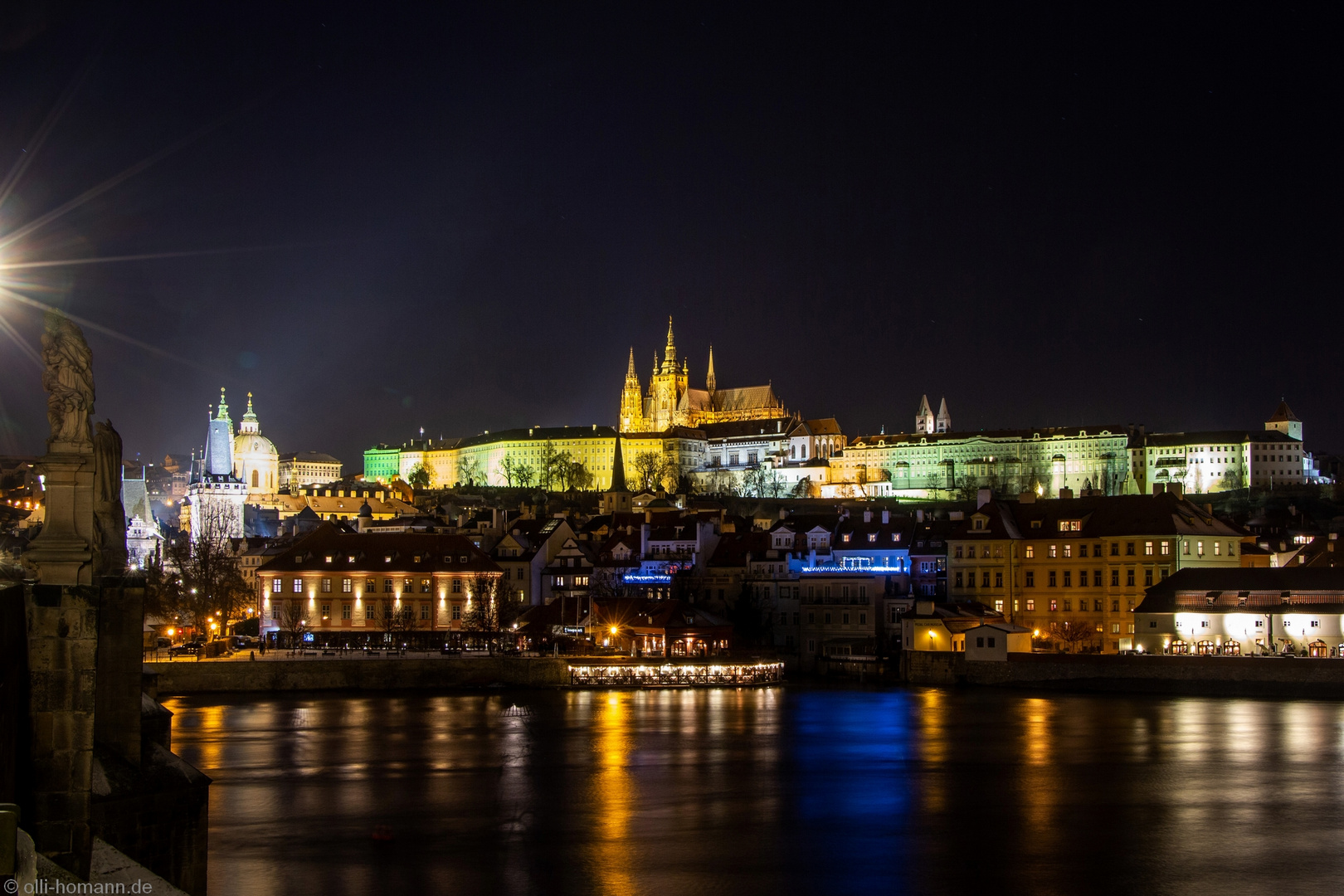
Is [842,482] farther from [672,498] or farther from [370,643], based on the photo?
[370,643]

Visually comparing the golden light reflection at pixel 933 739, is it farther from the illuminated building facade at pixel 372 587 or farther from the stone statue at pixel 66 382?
the illuminated building facade at pixel 372 587

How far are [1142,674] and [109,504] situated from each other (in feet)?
142

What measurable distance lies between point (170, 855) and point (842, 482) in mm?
160964

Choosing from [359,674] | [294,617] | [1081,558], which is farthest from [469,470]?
[359,674]

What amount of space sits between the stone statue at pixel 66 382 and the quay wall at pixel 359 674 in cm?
4032

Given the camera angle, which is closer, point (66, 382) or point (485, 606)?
point (66, 382)

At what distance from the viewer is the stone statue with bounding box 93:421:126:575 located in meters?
16.5

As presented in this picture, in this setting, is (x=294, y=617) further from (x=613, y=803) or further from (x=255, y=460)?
(x=255, y=460)

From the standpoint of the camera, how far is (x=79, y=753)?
39.5ft

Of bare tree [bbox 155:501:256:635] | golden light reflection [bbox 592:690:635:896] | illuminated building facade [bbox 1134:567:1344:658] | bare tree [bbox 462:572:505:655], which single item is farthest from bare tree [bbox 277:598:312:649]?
illuminated building facade [bbox 1134:567:1344:658]

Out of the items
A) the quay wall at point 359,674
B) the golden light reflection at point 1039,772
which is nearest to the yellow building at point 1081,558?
the golden light reflection at point 1039,772

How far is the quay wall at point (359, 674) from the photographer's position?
52312mm

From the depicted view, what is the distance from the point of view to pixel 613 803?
29672 millimetres

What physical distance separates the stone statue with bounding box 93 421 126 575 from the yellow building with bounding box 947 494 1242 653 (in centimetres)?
4838
